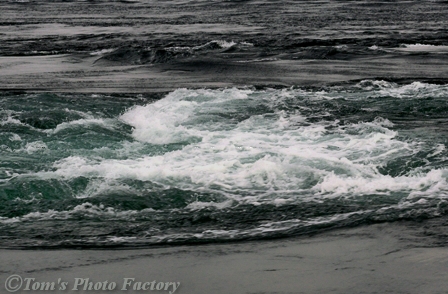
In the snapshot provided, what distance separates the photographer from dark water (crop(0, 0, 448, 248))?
12.2 meters

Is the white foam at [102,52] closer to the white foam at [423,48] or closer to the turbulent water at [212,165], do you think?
the turbulent water at [212,165]

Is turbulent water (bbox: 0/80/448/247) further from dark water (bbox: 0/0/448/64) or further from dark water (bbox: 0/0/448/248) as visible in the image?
dark water (bbox: 0/0/448/64)

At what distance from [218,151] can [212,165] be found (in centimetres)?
121

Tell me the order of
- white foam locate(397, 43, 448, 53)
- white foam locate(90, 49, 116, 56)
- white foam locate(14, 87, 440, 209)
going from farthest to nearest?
white foam locate(90, 49, 116, 56) < white foam locate(397, 43, 448, 53) < white foam locate(14, 87, 440, 209)

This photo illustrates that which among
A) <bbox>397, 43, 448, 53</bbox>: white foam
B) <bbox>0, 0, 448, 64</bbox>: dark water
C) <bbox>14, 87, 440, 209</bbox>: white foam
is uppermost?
<bbox>0, 0, 448, 64</bbox>: dark water

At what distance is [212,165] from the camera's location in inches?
587

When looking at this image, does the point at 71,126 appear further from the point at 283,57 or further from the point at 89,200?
the point at 283,57

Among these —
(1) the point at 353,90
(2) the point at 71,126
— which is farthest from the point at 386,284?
(1) the point at 353,90

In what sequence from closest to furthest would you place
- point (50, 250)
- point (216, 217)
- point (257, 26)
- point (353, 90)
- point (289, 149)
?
point (50, 250) → point (216, 217) → point (289, 149) → point (353, 90) → point (257, 26)

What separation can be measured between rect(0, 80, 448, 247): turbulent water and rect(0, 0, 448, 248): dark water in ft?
0.13

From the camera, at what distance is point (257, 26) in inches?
1607

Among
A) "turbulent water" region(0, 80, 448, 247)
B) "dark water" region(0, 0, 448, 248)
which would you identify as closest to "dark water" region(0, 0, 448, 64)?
"dark water" region(0, 0, 448, 248)

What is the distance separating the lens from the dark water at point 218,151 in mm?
12203

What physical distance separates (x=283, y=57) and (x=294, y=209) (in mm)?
18236
